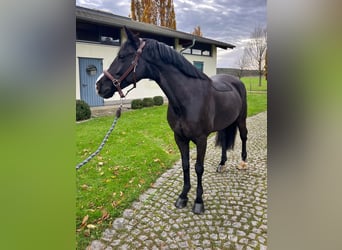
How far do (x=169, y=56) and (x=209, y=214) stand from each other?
112 cm

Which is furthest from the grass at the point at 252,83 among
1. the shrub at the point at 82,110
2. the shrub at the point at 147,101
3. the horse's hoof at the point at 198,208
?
the shrub at the point at 82,110

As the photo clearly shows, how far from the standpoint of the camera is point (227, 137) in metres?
2.10

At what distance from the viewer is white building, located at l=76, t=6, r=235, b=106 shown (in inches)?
53.9

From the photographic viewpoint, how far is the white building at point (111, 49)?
1.37m

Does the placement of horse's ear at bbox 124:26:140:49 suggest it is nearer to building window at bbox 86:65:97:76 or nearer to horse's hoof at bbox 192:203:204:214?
building window at bbox 86:65:97:76

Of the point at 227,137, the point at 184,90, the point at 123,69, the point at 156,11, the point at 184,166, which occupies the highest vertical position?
the point at 156,11

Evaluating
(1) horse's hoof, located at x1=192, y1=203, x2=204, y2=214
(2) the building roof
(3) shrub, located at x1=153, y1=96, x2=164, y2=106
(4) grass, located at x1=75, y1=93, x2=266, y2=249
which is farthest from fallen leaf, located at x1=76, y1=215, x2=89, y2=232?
(2) the building roof

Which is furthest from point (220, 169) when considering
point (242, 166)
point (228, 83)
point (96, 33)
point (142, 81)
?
point (96, 33)

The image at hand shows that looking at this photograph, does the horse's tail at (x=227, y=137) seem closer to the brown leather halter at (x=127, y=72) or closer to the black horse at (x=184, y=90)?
the black horse at (x=184, y=90)

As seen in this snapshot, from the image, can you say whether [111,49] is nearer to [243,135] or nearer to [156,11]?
[156,11]

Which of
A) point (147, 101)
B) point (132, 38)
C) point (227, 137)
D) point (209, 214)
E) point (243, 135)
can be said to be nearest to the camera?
point (132, 38)

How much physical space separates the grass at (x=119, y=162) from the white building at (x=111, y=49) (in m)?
0.17

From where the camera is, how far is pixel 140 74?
52.8 inches
